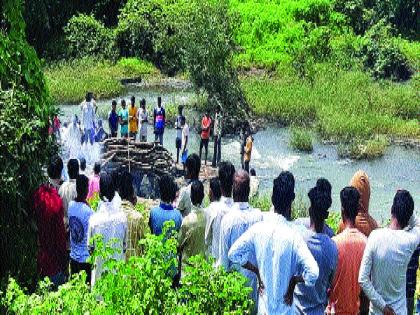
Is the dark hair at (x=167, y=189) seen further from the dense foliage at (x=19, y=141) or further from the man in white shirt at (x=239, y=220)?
the dense foliage at (x=19, y=141)

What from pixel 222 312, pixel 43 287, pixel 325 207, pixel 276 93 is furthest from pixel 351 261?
pixel 276 93

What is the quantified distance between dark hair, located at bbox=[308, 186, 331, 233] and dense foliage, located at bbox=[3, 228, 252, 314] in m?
0.72

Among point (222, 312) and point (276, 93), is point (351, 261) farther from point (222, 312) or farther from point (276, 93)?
point (276, 93)

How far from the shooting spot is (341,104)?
21.2 meters

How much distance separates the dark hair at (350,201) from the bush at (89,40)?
2417cm

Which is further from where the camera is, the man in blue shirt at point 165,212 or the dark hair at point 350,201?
the man in blue shirt at point 165,212

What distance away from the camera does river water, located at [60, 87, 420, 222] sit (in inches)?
616

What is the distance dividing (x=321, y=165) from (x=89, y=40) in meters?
13.9

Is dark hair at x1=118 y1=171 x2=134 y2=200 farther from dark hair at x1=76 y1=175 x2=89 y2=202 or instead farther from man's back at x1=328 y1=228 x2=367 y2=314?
man's back at x1=328 y1=228 x2=367 y2=314

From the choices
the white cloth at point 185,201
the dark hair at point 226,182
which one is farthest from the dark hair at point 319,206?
the white cloth at point 185,201

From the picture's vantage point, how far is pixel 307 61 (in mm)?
25047

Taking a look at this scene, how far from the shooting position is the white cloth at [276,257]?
15.1 ft

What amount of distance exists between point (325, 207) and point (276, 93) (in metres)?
17.3

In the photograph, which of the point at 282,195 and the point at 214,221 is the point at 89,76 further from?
the point at 282,195
